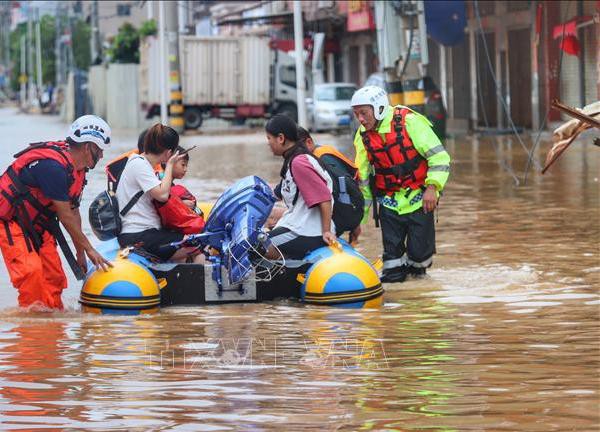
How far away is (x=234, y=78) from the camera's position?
51.0 meters

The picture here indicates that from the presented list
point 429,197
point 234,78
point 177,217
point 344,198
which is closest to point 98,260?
point 177,217

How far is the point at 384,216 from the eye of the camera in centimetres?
1208

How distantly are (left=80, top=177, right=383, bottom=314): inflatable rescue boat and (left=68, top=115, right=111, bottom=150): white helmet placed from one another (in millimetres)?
803

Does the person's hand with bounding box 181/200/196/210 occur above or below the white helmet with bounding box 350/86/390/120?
below

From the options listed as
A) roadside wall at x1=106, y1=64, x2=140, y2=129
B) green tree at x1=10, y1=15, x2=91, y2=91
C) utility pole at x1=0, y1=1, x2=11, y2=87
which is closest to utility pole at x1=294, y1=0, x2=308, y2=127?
roadside wall at x1=106, y1=64, x2=140, y2=129

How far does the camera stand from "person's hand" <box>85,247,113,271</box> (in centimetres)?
1048

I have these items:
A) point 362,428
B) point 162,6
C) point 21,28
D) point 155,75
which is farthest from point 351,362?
point 21,28

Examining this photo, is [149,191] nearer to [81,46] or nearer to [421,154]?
[421,154]

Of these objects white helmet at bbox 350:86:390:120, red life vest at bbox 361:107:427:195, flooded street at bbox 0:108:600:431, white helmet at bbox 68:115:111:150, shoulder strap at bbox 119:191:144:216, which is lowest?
flooded street at bbox 0:108:600:431

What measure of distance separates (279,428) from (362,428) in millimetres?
335

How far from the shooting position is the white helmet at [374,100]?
11578mm

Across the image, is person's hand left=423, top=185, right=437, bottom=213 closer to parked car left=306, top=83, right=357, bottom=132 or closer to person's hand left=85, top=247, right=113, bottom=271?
person's hand left=85, top=247, right=113, bottom=271

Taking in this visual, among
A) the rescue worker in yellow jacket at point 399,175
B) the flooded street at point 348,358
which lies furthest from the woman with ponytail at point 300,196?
the rescue worker in yellow jacket at point 399,175

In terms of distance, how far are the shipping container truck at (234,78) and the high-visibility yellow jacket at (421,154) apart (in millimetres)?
38541
